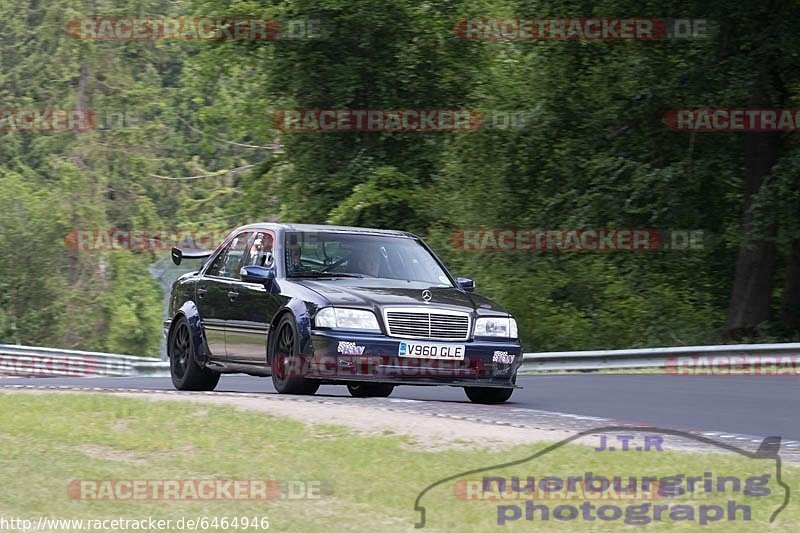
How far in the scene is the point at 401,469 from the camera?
8992mm

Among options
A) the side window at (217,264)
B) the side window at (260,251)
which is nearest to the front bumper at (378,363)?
the side window at (260,251)

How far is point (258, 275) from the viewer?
1431cm

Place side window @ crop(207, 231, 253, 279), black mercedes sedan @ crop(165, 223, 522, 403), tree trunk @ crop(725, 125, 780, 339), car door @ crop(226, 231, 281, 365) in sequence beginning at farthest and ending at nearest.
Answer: tree trunk @ crop(725, 125, 780, 339), side window @ crop(207, 231, 253, 279), car door @ crop(226, 231, 281, 365), black mercedes sedan @ crop(165, 223, 522, 403)

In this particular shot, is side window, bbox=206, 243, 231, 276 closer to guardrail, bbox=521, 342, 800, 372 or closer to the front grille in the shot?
the front grille

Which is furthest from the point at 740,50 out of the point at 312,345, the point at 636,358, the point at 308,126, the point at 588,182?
the point at 312,345

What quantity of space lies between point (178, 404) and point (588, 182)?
61.3ft

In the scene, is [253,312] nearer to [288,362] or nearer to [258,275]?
[258,275]

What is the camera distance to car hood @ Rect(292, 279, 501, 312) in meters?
13.5

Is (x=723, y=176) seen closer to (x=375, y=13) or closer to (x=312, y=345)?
(x=375, y=13)

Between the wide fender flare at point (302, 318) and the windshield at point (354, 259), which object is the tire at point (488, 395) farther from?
the wide fender flare at point (302, 318)

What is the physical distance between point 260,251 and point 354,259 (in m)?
0.96

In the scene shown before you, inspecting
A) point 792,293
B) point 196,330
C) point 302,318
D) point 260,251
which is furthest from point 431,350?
point 792,293

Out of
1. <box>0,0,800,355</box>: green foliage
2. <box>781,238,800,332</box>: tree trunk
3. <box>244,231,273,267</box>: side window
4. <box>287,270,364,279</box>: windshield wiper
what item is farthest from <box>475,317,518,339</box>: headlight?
<box>781,238,800,332</box>: tree trunk

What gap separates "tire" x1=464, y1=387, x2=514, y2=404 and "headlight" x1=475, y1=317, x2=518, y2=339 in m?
0.58
